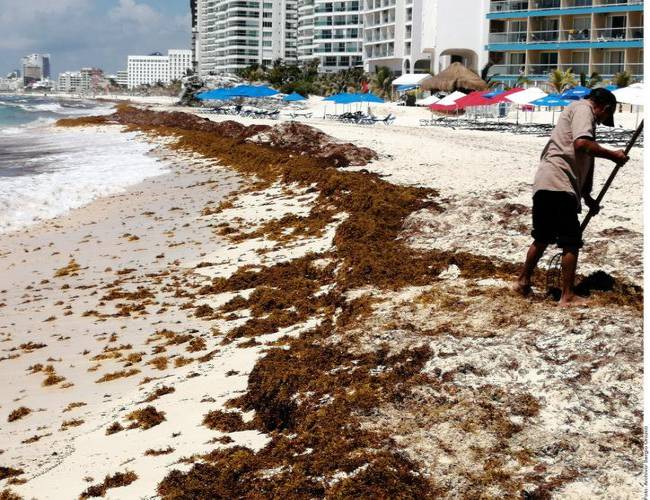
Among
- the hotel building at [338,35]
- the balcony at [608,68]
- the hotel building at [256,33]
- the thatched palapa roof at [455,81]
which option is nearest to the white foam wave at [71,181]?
the thatched palapa roof at [455,81]

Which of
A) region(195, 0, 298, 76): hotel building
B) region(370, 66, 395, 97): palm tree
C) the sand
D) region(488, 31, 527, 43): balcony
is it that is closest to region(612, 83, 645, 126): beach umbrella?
the sand

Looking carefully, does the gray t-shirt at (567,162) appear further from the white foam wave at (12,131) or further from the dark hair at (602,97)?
the white foam wave at (12,131)

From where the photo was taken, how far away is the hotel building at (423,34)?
65.0 meters

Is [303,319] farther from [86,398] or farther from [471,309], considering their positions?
[86,398]

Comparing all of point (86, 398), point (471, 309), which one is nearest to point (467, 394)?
point (471, 309)

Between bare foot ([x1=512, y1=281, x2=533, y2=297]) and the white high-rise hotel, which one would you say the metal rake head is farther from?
the white high-rise hotel

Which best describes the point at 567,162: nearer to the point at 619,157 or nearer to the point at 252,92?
the point at 619,157

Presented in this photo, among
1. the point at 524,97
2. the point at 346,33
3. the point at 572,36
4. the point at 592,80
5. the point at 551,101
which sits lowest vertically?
the point at 551,101

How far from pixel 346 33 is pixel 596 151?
10832cm

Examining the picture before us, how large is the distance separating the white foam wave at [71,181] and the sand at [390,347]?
3919 millimetres

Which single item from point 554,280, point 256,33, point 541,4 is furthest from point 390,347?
point 256,33

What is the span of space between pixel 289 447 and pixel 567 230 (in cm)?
285

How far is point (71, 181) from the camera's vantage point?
19.8 m

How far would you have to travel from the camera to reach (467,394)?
4.35 metres
